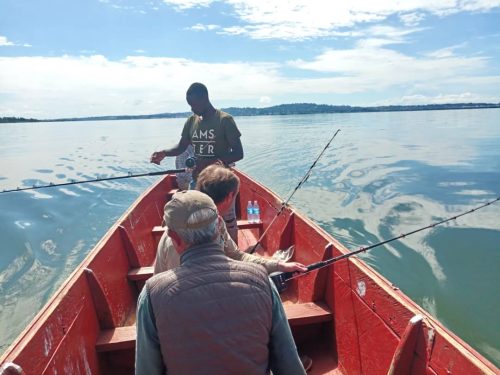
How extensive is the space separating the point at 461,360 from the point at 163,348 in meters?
1.54

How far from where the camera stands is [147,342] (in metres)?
1.56

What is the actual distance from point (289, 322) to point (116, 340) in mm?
1527

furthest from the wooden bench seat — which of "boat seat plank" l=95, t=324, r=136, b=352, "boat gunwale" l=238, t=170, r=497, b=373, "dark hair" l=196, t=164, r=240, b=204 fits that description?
"dark hair" l=196, t=164, r=240, b=204

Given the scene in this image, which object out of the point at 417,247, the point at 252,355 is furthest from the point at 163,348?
the point at 417,247

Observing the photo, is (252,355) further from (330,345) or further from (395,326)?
(330,345)

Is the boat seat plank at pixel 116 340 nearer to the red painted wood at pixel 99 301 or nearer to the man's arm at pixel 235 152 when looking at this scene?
the red painted wood at pixel 99 301

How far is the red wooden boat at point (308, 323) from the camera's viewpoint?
2217 millimetres

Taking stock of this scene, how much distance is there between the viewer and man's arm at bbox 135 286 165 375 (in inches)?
60.4

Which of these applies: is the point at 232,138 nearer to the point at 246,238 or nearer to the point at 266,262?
the point at 266,262

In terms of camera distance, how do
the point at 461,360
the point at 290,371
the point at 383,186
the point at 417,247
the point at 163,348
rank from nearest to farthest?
the point at 163,348
the point at 290,371
the point at 461,360
the point at 417,247
the point at 383,186

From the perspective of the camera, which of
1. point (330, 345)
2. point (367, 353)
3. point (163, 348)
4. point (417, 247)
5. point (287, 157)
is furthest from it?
point (287, 157)

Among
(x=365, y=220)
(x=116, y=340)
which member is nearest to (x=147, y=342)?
(x=116, y=340)

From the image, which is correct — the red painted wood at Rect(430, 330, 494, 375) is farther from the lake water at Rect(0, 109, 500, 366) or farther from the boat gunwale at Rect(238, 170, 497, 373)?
the lake water at Rect(0, 109, 500, 366)

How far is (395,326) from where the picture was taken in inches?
101
